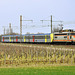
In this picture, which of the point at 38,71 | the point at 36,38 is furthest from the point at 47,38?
the point at 38,71

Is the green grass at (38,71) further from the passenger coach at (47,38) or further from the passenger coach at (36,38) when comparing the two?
the passenger coach at (36,38)

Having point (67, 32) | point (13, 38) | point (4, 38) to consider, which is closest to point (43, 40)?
point (67, 32)

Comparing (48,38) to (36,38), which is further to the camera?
(36,38)

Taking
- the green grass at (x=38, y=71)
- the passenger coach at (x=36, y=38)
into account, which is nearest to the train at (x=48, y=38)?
the passenger coach at (x=36, y=38)

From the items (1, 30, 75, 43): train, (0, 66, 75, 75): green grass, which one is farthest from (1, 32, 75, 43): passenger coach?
(0, 66, 75, 75): green grass

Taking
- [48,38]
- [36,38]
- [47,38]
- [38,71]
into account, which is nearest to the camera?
A: [38,71]

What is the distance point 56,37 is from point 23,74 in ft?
126

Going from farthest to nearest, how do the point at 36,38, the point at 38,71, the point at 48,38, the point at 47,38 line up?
the point at 36,38 < the point at 47,38 < the point at 48,38 < the point at 38,71

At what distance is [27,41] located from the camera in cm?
5975

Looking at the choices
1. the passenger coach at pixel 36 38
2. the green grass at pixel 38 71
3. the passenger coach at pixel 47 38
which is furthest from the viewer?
the passenger coach at pixel 36 38

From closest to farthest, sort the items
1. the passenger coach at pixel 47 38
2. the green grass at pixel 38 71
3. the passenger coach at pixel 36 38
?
1. the green grass at pixel 38 71
2. the passenger coach at pixel 47 38
3. the passenger coach at pixel 36 38

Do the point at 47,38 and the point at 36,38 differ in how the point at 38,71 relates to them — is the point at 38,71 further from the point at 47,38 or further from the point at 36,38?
the point at 36,38

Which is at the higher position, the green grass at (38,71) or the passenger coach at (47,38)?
the passenger coach at (47,38)

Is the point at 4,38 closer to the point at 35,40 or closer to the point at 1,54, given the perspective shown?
the point at 35,40
